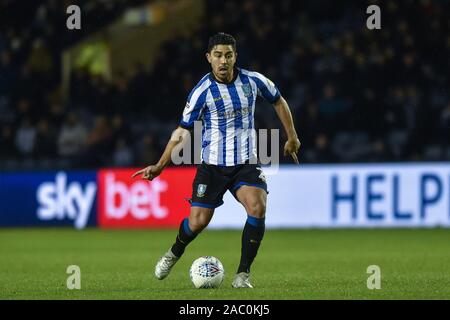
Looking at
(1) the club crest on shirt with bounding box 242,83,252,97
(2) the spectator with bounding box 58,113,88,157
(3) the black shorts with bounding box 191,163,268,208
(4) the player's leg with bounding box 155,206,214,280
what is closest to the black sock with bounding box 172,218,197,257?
(4) the player's leg with bounding box 155,206,214,280

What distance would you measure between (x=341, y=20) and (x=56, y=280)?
11383 millimetres

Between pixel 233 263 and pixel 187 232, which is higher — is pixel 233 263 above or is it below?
below

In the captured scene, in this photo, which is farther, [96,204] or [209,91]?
[96,204]

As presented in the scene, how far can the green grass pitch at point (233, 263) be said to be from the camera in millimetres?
7715

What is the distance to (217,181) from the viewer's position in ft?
27.1

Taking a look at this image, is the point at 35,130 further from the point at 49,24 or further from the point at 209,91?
the point at 209,91

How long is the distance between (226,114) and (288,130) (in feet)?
1.68

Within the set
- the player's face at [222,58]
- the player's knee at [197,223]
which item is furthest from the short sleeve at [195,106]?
the player's knee at [197,223]

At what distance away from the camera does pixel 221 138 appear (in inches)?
324

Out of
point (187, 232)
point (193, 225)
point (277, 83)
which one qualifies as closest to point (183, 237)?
point (187, 232)

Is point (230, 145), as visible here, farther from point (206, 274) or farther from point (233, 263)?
point (233, 263)

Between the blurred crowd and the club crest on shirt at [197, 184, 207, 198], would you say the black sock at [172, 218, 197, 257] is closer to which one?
the club crest on shirt at [197, 184, 207, 198]
